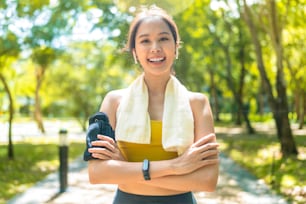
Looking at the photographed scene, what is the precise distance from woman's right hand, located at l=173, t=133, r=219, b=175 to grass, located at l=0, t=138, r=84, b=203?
19.9ft

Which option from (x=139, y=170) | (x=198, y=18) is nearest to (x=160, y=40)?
(x=139, y=170)

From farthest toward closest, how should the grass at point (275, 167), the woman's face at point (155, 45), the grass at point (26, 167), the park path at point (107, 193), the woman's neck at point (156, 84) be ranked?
the grass at point (26, 167), the grass at point (275, 167), the park path at point (107, 193), the woman's neck at point (156, 84), the woman's face at point (155, 45)

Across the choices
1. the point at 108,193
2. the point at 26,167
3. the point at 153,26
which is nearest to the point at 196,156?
the point at 153,26

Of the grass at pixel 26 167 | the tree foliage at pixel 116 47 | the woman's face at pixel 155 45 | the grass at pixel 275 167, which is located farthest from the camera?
the tree foliage at pixel 116 47

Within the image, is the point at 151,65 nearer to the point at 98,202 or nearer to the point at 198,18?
the point at 98,202

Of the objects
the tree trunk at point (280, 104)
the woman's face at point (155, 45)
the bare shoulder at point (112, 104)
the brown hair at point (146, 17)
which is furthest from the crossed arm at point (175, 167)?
the tree trunk at point (280, 104)

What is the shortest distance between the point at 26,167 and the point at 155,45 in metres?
10.1

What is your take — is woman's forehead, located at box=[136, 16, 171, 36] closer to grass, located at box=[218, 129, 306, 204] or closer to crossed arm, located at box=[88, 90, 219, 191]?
crossed arm, located at box=[88, 90, 219, 191]

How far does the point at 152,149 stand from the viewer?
6.41ft

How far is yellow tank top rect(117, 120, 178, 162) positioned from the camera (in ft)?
6.35

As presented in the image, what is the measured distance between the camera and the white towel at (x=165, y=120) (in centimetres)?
190

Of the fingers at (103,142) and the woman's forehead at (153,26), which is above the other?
the woman's forehead at (153,26)

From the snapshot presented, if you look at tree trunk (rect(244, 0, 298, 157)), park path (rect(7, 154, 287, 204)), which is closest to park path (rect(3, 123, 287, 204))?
park path (rect(7, 154, 287, 204))

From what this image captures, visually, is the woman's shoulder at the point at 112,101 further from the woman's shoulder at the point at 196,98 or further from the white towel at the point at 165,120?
the woman's shoulder at the point at 196,98
